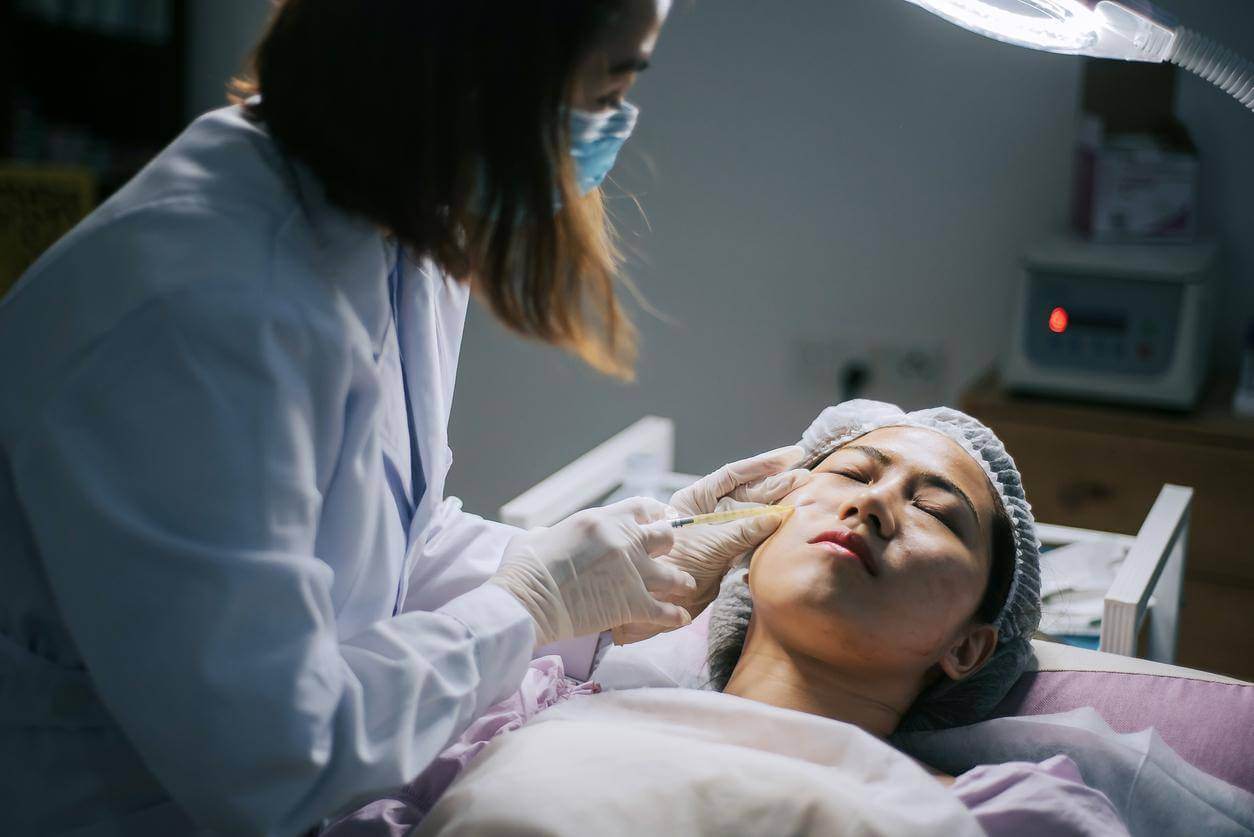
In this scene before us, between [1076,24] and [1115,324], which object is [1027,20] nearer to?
[1076,24]

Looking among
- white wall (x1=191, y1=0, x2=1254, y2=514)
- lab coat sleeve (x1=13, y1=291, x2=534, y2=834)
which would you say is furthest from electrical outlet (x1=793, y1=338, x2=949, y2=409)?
lab coat sleeve (x1=13, y1=291, x2=534, y2=834)

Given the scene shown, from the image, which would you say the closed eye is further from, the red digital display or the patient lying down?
the red digital display

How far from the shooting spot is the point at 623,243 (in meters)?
3.14

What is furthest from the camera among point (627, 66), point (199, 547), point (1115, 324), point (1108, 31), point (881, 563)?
point (1115, 324)

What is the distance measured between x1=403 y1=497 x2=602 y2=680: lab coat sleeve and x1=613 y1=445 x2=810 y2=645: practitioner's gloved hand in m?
0.18

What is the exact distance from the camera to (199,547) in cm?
93

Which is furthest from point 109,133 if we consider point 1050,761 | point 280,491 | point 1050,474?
point 1050,761

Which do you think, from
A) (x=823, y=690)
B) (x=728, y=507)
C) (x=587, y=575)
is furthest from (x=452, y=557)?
(x=823, y=690)

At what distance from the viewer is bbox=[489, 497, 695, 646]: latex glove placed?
1249 millimetres

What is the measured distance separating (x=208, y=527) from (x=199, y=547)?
18mm

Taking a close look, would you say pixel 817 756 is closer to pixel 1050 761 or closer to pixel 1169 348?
pixel 1050 761

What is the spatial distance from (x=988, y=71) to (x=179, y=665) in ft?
7.64

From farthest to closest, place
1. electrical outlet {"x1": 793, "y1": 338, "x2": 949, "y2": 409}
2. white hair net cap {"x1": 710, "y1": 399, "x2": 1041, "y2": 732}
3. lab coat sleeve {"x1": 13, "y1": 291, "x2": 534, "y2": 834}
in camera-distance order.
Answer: electrical outlet {"x1": 793, "y1": 338, "x2": 949, "y2": 409} → white hair net cap {"x1": 710, "y1": 399, "x2": 1041, "y2": 732} → lab coat sleeve {"x1": 13, "y1": 291, "x2": 534, "y2": 834}

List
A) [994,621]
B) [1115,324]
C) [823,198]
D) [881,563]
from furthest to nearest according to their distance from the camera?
[823,198]
[1115,324]
[994,621]
[881,563]
